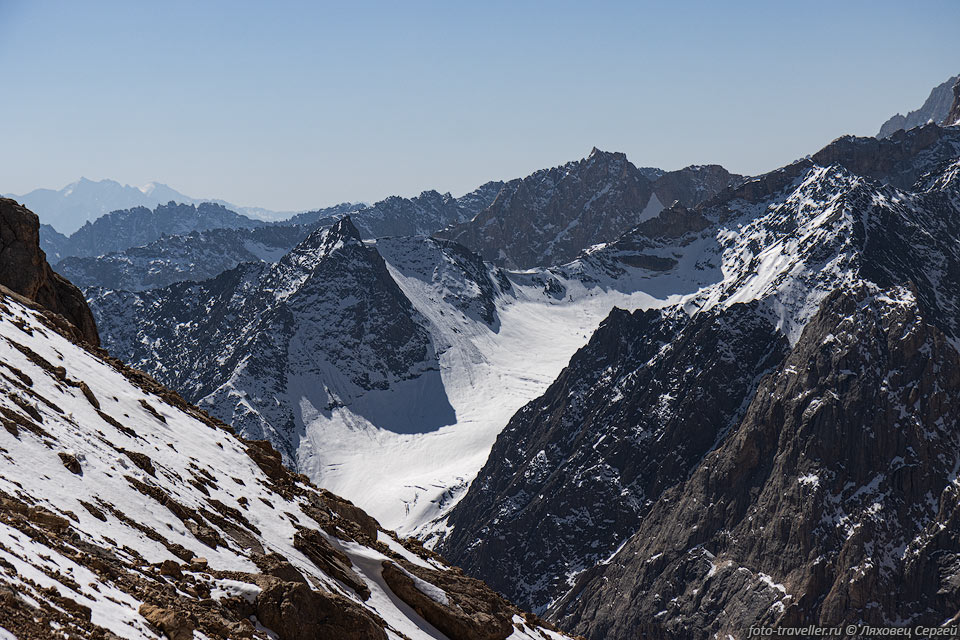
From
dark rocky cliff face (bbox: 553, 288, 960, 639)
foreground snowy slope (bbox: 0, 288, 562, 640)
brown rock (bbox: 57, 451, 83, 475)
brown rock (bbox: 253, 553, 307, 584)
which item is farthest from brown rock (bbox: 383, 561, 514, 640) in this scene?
dark rocky cliff face (bbox: 553, 288, 960, 639)

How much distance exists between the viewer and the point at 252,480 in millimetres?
44625

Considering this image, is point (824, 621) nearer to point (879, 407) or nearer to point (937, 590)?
point (937, 590)

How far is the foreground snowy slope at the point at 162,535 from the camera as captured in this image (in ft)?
77.8

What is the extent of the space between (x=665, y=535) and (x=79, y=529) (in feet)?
584

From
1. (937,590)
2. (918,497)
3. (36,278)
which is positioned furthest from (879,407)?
(36,278)

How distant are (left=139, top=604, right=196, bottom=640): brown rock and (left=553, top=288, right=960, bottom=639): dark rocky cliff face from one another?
154 m

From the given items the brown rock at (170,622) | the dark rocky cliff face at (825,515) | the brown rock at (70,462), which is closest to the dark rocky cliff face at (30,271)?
the brown rock at (70,462)

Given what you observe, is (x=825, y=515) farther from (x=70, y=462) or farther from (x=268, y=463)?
(x=70, y=462)

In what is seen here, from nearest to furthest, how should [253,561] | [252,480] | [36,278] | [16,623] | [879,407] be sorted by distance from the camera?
[16,623] < [253,561] < [252,480] < [36,278] < [879,407]

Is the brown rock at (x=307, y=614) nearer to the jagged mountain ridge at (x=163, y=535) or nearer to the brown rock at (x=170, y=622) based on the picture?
the jagged mountain ridge at (x=163, y=535)

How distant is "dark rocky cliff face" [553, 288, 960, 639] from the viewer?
16250 centimetres

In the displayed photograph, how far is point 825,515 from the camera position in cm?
17362

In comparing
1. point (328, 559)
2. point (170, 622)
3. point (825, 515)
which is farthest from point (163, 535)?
point (825, 515)

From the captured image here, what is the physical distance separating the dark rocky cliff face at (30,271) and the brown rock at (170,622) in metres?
36.6
